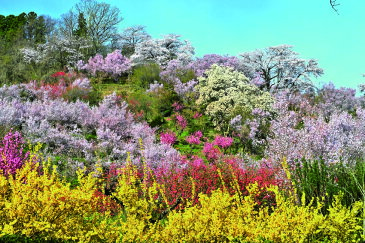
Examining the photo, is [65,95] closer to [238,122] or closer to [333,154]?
[238,122]

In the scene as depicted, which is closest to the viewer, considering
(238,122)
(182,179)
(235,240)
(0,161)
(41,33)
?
(235,240)

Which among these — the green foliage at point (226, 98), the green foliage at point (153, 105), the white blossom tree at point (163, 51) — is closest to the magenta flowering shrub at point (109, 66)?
the white blossom tree at point (163, 51)

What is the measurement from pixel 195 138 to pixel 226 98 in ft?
14.6

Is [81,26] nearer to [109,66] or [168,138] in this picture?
[109,66]

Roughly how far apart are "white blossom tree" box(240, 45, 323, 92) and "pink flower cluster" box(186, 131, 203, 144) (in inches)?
653

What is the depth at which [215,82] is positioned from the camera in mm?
21281

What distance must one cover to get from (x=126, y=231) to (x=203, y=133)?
1280 cm

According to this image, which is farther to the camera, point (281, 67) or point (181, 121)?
point (281, 67)

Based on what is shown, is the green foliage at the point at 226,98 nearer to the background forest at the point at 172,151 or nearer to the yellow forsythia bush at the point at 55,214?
the background forest at the point at 172,151

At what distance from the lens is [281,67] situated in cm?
3272

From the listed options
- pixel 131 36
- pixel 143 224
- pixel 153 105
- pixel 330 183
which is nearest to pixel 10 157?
pixel 143 224

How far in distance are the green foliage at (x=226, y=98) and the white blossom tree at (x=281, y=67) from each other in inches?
437

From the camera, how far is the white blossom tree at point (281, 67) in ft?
107

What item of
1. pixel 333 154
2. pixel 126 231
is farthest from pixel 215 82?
pixel 126 231
